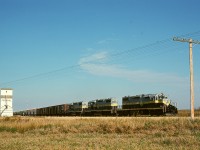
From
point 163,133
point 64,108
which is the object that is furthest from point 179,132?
point 64,108

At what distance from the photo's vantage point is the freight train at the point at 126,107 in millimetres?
43094

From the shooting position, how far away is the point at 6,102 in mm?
50219

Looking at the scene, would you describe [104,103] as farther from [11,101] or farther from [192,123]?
[192,123]

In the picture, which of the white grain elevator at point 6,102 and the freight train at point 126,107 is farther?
the white grain elevator at point 6,102

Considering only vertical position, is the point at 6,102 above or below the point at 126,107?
above

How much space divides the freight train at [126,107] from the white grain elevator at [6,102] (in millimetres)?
14363

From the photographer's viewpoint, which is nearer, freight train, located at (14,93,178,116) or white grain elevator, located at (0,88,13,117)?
freight train, located at (14,93,178,116)

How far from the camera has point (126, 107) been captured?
50.1 m

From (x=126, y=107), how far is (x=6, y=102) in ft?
61.6

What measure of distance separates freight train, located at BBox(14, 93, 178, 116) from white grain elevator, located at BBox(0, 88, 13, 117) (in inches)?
565

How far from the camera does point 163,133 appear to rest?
Answer: 17.1 meters

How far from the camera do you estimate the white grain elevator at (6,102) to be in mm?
49906

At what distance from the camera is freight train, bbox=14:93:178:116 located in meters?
43.1

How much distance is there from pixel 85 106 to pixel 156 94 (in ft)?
62.4
